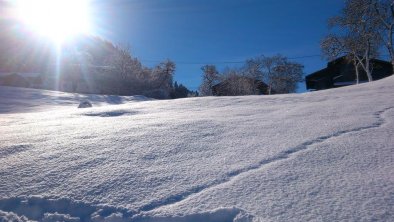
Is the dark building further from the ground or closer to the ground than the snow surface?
further from the ground

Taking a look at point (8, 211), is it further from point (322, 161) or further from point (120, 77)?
point (120, 77)

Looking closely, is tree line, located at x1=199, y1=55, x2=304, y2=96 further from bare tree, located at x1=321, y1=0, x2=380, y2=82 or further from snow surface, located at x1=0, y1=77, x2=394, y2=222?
snow surface, located at x1=0, y1=77, x2=394, y2=222

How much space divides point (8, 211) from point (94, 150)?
2.19ft

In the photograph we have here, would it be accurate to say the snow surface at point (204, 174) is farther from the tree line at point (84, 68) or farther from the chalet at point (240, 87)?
the chalet at point (240, 87)

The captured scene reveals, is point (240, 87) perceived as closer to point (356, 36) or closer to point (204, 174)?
point (356, 36)

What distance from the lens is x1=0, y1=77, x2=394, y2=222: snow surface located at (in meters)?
1.13

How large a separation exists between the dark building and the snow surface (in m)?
25.0

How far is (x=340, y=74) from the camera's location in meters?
25.2

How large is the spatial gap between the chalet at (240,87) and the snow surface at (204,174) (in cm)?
2829

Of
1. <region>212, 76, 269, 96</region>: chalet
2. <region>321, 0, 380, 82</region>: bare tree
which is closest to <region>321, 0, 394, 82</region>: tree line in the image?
<region>321, 0, 380, 82</region>: bare tree

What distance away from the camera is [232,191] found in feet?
4.16

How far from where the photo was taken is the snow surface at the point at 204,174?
3.72ft

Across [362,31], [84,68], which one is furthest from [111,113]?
[84,68]

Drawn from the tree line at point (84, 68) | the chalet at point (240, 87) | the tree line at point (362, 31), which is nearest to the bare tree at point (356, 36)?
the tree line at point (362, 31)
